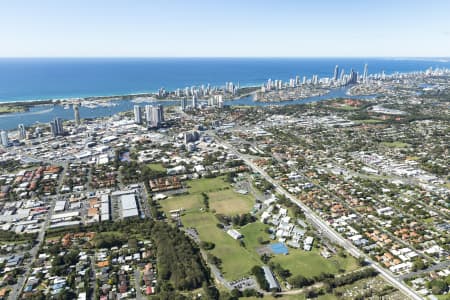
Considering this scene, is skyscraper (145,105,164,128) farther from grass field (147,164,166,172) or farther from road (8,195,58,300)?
road (8,195,58,300)

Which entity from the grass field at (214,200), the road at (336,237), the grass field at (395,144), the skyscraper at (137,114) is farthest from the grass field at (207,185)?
the skyscraper at (137,114)

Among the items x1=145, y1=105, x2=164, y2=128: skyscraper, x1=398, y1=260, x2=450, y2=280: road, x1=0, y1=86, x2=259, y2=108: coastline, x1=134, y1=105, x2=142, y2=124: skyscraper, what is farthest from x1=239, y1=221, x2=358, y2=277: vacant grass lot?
x1=0, y1=86, x2=259, y2=108: coastline

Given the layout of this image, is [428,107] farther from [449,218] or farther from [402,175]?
[449,218]

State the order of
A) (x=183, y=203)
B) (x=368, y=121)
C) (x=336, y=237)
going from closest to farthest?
(x=336, y=237), (x=183, y=203), (x=368, y=121)

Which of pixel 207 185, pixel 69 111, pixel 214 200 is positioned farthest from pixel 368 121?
pixel 69 111

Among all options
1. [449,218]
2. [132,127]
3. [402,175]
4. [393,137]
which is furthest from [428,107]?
[132,127]

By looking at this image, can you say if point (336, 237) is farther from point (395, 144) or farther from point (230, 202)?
point (395, 144)

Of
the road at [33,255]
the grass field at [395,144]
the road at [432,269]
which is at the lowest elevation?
the road at [33,255]

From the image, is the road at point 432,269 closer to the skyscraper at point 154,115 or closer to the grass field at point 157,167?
the grass field at point 157,167

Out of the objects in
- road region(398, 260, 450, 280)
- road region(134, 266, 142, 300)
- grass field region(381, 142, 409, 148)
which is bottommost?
road region(134, 266, 142, 300)
